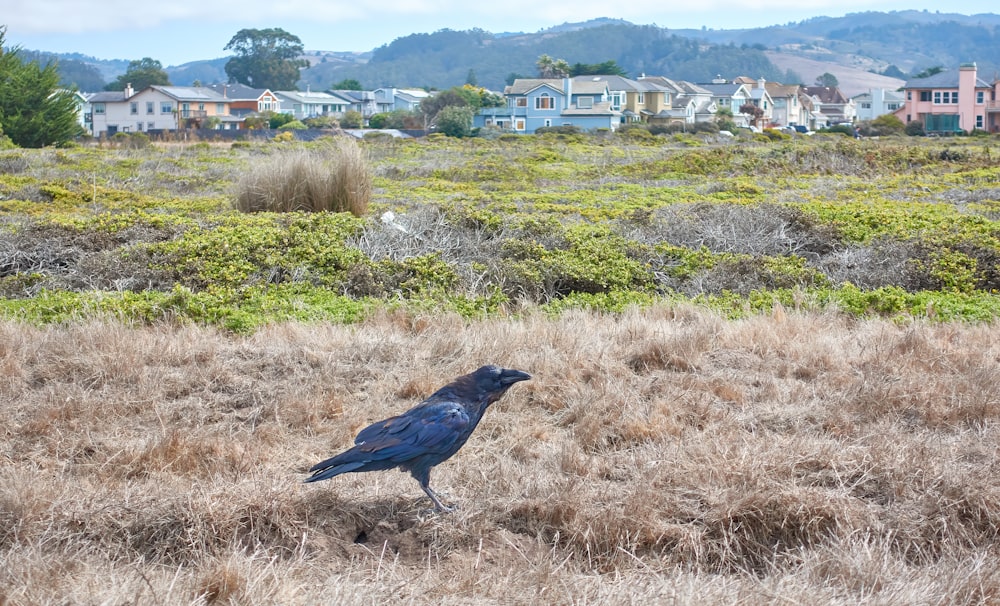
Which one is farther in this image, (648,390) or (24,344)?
(24,344)

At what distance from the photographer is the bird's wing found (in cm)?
399

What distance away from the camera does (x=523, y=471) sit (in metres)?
4.70

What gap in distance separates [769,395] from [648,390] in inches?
27.6

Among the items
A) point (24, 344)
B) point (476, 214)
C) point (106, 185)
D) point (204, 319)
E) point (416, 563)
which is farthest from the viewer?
point (106, 185)

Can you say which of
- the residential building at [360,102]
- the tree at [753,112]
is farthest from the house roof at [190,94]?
the tree at [753,112]

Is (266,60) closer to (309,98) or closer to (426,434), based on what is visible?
(309,98)

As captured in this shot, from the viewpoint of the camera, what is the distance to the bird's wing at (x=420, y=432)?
13.1 ft

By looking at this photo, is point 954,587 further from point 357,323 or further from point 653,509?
point 357,323

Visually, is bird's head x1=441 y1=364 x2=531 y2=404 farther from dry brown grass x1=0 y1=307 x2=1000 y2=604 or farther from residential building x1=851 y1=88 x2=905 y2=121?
residential building x1=851 y1=88 x2=905 y2=121

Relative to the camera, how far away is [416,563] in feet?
12.9

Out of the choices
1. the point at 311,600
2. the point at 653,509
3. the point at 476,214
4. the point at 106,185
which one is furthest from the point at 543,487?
the point at 106,185

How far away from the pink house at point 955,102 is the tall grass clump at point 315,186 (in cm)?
6147

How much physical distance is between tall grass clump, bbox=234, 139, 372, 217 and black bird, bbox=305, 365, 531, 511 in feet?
29.1

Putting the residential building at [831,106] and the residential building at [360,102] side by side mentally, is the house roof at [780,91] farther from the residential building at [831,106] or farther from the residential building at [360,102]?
the residential building at [360,102]
